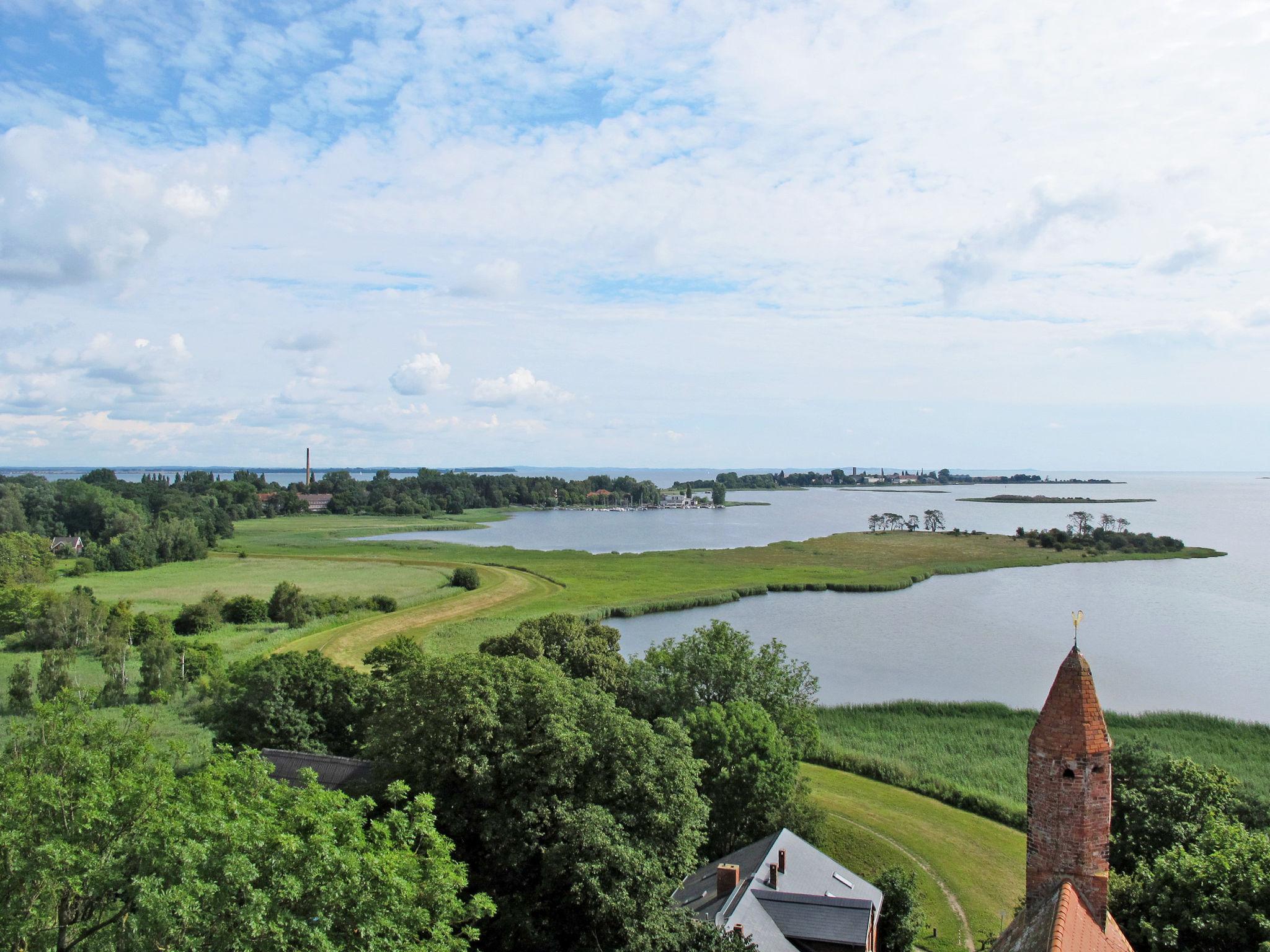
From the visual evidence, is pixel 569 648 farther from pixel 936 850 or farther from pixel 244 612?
pixel 244 612

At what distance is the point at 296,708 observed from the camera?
27.7 meters

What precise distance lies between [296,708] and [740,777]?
15.4 metres

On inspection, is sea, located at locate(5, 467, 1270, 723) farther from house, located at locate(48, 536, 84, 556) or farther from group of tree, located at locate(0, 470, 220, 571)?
house, located at locate(48, 536, 84, 556)

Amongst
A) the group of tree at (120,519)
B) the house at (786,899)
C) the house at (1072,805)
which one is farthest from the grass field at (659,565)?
the house at (1072,805)

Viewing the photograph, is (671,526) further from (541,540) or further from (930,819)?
(930,819)

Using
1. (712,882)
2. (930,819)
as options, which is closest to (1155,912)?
(712,882)

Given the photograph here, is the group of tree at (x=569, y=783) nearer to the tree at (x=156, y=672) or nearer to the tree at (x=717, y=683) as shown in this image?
the tree at (x=717, y=683)

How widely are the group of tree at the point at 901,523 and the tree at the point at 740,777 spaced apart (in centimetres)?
11417

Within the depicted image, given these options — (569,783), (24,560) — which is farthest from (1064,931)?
(24,560)

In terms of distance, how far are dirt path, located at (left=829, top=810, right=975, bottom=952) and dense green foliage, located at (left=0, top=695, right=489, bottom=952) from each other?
12397mm

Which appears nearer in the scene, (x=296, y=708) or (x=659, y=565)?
(x=296, y=708)

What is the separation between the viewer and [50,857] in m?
11.3

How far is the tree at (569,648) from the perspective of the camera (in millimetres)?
32031

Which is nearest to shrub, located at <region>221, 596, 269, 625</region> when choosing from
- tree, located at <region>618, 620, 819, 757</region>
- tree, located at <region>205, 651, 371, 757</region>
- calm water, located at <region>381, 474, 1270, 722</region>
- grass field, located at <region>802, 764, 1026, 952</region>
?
calm water, located at <region>381, 474, 1270, 722</region>
